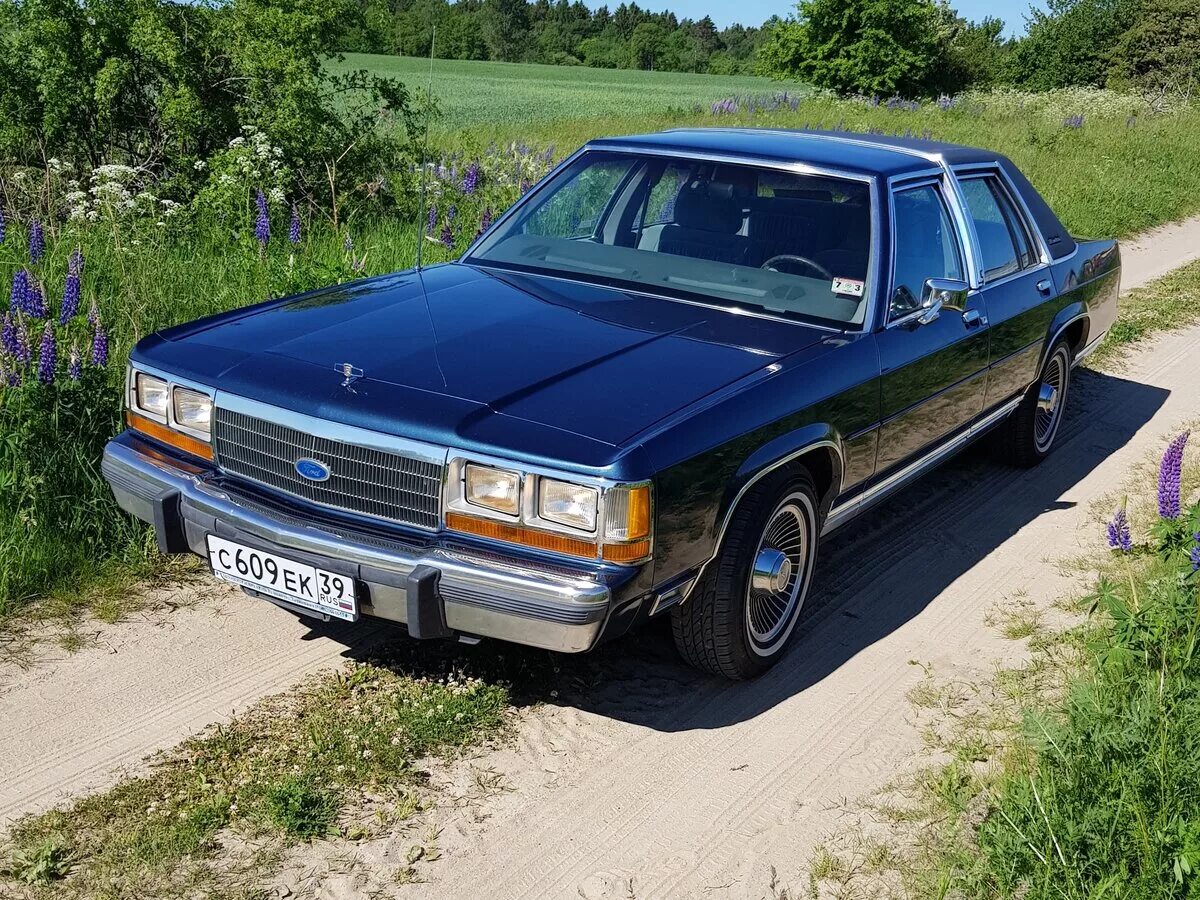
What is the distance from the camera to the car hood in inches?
133

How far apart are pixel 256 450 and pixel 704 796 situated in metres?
1.65

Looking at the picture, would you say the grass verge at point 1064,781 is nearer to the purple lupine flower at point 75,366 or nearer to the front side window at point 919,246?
the front side window at point 919,246

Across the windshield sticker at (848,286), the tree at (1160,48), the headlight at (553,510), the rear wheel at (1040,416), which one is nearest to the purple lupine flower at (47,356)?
the headlight at (553,510)

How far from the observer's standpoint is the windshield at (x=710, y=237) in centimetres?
443

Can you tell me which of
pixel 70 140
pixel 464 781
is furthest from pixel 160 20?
pixel 464 781

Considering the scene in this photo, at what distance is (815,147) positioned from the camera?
500 centimetres

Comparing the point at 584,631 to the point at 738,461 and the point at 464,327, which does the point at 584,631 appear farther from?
the point at 464,327

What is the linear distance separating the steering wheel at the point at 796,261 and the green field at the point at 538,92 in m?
5.02

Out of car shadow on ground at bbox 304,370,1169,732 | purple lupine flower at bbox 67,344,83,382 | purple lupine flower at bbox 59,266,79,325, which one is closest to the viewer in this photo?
car shadow on ground at bbox 304,370,1169,732

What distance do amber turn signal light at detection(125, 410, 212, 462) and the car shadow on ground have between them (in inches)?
33.1

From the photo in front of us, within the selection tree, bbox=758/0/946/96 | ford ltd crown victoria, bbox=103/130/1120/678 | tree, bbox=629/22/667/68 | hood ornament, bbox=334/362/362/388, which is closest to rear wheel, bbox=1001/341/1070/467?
ford ltd crown victoria, bbox=103/130/1120/678

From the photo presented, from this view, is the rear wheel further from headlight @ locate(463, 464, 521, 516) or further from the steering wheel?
headlight @ locate(463, 464, 521, 516)

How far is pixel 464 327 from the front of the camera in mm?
4027

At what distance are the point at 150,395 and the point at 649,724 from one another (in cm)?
192
